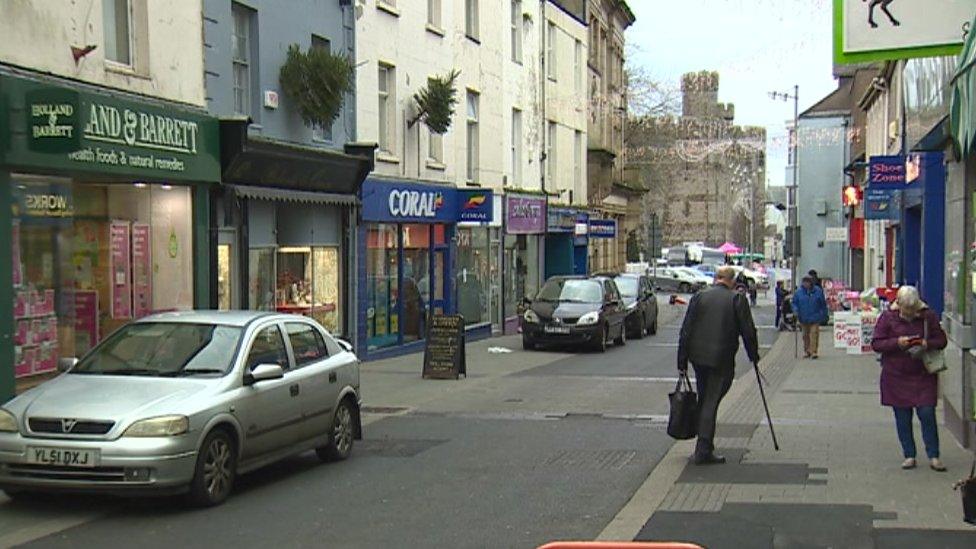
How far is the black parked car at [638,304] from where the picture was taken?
29.2 m

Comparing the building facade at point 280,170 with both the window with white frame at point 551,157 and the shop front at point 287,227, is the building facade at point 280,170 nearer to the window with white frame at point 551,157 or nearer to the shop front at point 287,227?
the shop front at point 287,227

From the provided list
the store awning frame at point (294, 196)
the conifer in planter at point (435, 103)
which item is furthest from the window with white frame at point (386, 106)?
the store awning frame at point (294, 196)

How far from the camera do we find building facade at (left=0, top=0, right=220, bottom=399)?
38.5 feet

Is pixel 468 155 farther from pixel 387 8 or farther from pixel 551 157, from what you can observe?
pixel 551 157

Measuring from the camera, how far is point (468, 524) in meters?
7.89

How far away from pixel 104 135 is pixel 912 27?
930 centimetres

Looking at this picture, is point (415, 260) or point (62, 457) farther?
point (415, 260)

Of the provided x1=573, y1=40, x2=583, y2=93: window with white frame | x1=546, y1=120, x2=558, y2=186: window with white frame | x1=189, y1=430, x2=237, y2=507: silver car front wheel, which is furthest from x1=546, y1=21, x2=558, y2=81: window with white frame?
x1=189, y1=430, x2=237, y2=507: silver car front wheel

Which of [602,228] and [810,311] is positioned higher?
[602,228]

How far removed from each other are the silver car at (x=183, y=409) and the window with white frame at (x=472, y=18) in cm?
1797

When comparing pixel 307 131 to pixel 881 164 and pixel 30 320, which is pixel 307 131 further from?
pixel 881 164

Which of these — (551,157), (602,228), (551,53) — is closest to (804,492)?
(551,157)

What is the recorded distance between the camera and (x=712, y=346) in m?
9.91

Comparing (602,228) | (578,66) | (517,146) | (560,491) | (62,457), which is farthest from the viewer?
(602,228)
